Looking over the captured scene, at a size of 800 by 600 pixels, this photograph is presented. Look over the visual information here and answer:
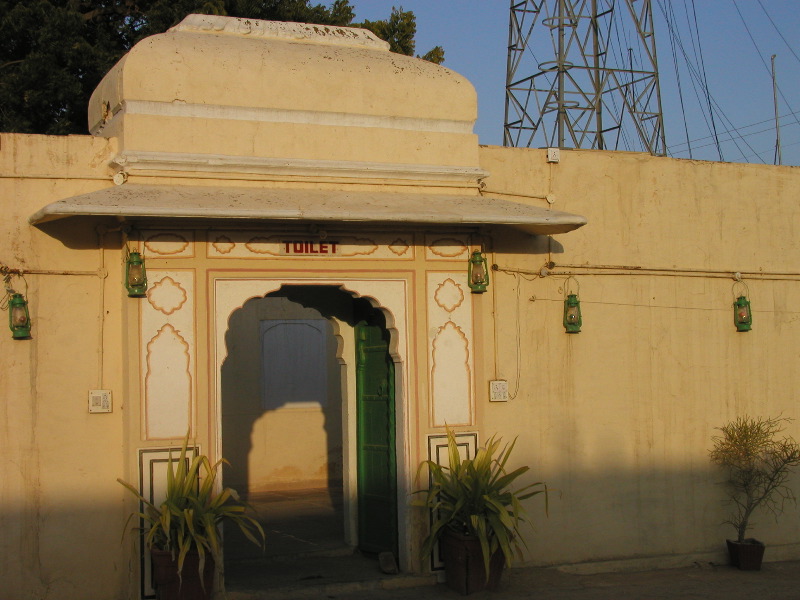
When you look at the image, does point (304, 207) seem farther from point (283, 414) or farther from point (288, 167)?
point (283, 414)

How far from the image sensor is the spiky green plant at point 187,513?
696cm

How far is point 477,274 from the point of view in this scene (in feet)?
27.5

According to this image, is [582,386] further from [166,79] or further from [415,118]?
[166,79]

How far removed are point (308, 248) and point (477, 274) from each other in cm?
142

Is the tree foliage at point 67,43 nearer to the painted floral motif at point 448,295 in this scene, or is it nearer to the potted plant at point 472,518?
the painted floral motif at point 448,295

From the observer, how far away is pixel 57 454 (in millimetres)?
7406

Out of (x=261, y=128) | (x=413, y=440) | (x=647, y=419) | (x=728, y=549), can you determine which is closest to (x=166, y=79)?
(x=261, y=128)

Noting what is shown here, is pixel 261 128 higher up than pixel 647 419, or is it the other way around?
pixel 261 128

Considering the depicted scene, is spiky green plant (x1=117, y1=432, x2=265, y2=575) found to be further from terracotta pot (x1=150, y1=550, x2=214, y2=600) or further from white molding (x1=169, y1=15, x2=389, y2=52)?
white molding (x1=169, y1=15, x2=389, y2=52)

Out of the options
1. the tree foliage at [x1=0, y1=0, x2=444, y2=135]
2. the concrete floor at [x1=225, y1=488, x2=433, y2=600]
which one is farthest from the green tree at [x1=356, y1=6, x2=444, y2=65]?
the concrete floor at [x1=225, y1=488, x2=433, y2=600]

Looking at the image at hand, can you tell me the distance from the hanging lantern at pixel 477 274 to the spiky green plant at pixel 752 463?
113 inches

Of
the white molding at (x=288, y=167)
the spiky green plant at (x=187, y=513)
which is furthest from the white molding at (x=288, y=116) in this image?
the spiky green plant at (x=187, y=513)

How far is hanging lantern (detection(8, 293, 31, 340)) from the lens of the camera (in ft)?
23.9

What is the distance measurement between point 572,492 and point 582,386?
923mm
